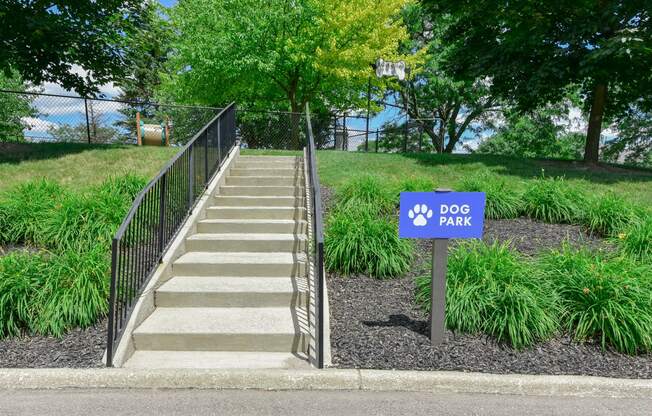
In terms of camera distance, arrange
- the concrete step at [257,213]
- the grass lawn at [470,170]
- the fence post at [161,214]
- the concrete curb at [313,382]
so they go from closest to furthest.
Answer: the concrete curb at [313,382], the fence post at [161,214], the concrete step at [257,213], the grass lawn at [470,170]

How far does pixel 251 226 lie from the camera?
5.30m

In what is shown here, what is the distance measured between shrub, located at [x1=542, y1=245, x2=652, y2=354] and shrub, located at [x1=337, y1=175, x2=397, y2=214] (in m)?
2.63

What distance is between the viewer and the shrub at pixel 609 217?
17.4 ft

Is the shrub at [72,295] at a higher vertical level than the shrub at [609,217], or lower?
lower

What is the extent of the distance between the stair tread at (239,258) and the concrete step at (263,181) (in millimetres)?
2386

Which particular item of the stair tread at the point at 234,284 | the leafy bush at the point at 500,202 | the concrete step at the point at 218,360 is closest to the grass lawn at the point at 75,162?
the stair tread at the point at 234,284

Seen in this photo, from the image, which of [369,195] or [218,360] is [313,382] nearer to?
[218,360]

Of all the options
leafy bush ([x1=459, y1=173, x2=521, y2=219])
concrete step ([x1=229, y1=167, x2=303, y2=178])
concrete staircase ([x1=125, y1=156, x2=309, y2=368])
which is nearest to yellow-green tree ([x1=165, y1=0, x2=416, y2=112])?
concrete step ([x1=229, y1=167, x2=303, y2=178])

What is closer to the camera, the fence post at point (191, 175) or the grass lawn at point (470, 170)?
the fence post at point (191, 175)

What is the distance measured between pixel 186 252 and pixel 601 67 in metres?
9.82

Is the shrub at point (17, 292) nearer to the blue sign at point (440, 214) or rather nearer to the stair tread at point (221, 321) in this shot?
the stair tread at point (221, 321)

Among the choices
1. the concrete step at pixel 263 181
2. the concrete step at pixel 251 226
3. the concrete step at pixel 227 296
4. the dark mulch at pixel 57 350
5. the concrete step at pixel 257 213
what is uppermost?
the concrete step at pixel 263 181

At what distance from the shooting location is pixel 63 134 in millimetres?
12477

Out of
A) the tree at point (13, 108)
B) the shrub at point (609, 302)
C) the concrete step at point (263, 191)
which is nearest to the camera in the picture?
the shrub at point (609, 302)
